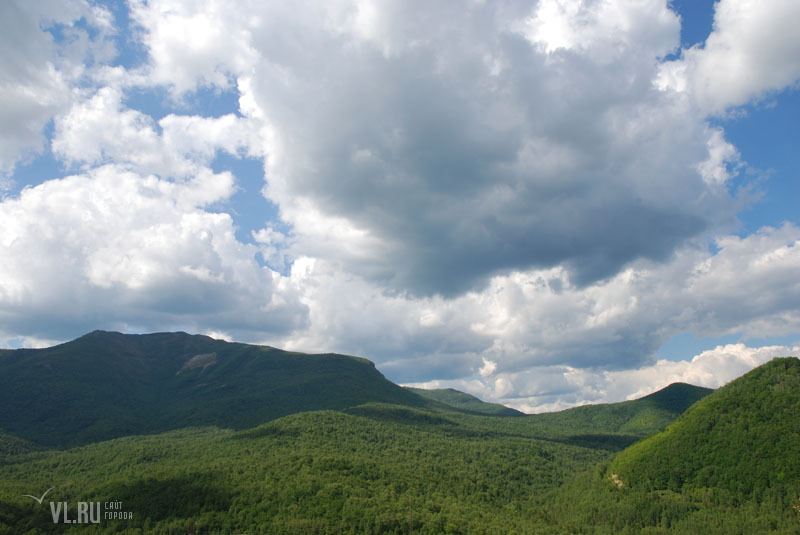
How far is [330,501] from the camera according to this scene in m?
161

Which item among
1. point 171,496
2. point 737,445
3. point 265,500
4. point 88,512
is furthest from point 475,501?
point 88,512

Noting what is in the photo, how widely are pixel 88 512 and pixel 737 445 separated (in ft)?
711

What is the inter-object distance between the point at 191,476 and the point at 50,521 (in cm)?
4253

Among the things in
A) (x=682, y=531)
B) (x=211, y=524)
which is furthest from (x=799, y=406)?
(x=211, y=524)

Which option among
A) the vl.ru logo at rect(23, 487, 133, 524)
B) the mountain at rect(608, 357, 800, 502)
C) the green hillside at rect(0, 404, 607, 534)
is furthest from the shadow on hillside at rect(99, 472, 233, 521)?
the mountain at rect(608, 357, 800, 502)

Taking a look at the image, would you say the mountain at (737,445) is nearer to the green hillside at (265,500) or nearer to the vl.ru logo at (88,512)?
the green hillside at (265,500)

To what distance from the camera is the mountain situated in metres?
147

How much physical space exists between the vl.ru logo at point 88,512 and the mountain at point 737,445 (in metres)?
177

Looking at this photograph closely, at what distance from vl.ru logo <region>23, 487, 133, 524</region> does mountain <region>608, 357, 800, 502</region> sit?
177m

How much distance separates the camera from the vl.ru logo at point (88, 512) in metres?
149

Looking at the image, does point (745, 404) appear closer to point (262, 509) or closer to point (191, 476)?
point (262, 509)

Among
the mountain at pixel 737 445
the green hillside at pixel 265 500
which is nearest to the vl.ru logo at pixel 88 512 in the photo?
the green hillside at pixel 265 500

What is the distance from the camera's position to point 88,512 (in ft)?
513

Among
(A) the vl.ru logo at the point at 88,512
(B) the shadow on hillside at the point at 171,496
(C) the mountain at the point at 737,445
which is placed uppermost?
(C) the mountain at the point at 737,445
